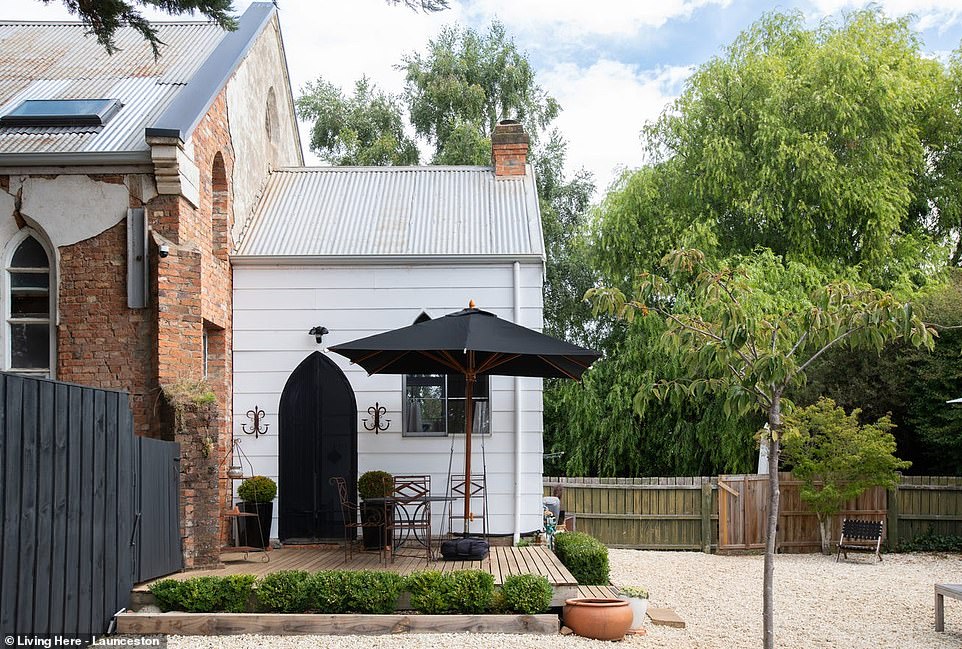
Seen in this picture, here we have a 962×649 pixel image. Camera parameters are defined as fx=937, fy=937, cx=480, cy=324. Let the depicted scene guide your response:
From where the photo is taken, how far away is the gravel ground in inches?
321

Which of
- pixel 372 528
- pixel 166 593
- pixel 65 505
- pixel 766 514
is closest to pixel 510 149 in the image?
pixel 372 528

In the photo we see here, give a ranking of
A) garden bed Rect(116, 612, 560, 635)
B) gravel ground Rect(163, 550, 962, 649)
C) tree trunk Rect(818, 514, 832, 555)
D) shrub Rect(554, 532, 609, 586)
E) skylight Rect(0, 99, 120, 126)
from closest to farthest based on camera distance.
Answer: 1. gravel ground Rect(163, 550, 962, 649)
2. garden bed Rect(116, 612, 560, 635)
3. shrub Rect(554, 532, 609, 586)
4. skylight Rect(0, 99, 120, 126)
5. tree trunk Rect(818, 514, 832, 555)

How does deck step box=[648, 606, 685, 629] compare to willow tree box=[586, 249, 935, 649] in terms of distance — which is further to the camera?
deck step box=[648, 606, 685, 629]

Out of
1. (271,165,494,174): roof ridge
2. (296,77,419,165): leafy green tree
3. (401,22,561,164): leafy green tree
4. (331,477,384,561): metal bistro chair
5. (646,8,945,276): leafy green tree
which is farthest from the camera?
(296,77,419,165): leafy green tree

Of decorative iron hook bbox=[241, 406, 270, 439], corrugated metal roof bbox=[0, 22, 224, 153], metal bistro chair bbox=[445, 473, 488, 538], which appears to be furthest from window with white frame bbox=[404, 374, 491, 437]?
corrugated metal roof bbox=[0, 22, 224, 153]

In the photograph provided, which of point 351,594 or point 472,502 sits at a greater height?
point 472,502

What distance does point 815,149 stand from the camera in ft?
64.0

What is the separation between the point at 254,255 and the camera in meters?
12.2

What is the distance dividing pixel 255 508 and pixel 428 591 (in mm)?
3666

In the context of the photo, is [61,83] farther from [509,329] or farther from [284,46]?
[509,329]

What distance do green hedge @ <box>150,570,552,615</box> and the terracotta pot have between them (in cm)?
29

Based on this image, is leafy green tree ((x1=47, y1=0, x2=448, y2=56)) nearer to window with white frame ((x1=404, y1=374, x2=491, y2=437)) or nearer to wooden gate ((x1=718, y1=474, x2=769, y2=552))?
window with white frame ((x1=404, y1=374, x2=491, y2=437))

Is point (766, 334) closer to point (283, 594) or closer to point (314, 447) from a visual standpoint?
point (283, 594)

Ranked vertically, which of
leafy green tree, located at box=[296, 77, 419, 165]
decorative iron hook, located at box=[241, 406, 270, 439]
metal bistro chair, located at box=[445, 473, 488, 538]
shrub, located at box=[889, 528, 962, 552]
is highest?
leafy green tree, located at box=[296, 77, 419, 165]
